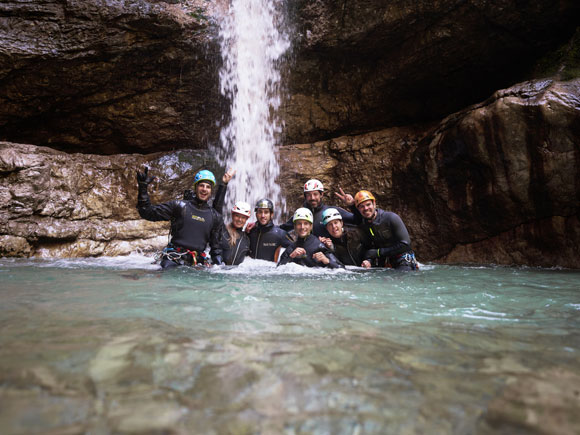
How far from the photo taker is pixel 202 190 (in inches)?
266

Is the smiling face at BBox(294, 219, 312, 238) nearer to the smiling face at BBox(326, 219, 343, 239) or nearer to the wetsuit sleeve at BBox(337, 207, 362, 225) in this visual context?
the smiling face at BBox(326, 219, 343, 239)

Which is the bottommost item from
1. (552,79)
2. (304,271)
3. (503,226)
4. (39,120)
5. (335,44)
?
(304,271)

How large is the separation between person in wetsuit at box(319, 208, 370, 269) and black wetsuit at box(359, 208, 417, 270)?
0.56 ft

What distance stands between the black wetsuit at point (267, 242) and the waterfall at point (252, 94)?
9.45 ft

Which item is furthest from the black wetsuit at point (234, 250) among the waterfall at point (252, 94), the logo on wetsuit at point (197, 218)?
the waterfall at point (252, 94)

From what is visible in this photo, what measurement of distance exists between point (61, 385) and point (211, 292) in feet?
7.14

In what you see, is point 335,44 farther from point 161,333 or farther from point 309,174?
point 161,333

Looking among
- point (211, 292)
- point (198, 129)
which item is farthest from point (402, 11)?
point (211, 292)

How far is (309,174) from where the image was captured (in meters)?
10.3

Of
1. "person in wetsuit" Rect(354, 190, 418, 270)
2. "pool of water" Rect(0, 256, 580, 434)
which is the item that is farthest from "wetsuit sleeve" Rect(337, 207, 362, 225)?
"pool of water" Rect(0, 256, 580, 434)

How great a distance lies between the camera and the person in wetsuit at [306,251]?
6.38 metres

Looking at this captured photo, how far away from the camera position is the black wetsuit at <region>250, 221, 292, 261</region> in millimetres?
7570

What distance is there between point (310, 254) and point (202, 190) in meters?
2.52

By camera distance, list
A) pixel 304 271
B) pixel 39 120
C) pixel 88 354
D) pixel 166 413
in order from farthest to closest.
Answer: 1. pixel 39 120
2. pixel 304 271
3. pixel 88 354
4. pixel 166 413
